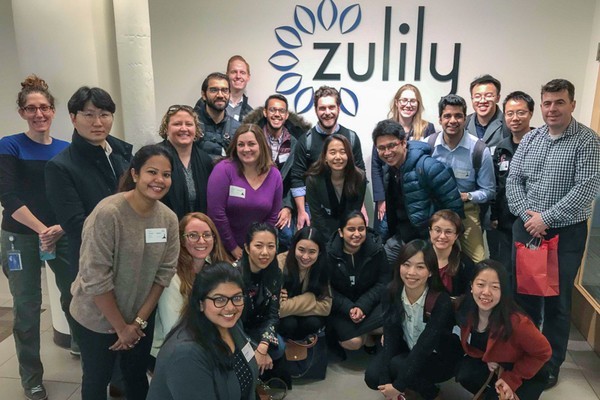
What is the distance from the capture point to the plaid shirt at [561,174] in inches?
103

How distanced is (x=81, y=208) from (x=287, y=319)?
1.42 m

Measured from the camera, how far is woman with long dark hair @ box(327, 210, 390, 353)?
123 inches

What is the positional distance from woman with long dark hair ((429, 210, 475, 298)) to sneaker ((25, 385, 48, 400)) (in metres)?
2.39

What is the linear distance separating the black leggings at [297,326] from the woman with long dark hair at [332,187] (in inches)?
23.2

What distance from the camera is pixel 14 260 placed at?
2.66 m

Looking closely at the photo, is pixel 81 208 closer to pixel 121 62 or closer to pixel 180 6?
pixel 121 62

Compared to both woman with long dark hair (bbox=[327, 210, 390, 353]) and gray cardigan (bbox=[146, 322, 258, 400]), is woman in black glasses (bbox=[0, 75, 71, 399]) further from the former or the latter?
woman with long dark hair (bbox=[327, 210, 390, 353])

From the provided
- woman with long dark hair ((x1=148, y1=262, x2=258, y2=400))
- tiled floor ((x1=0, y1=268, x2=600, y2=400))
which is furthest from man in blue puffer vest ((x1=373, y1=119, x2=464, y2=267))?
woman with long dark hair ((x1=148, y1=262, x2=258, y2=400))

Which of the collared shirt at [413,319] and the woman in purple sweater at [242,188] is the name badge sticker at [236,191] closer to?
the woman in purple sweater at [242,188]

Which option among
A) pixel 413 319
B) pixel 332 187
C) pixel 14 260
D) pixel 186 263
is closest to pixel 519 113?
pixel 332 187

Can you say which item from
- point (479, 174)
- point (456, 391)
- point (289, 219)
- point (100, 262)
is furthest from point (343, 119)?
point (100, 262)

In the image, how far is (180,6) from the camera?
442 cm

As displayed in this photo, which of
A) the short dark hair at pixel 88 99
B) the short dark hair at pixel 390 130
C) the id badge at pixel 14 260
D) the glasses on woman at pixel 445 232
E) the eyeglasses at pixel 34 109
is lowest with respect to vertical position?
the id badge at pixel 14 260

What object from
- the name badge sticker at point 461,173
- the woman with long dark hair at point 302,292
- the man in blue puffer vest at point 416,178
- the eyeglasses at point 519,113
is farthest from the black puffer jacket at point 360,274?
the eyeglasses at point 519,113
